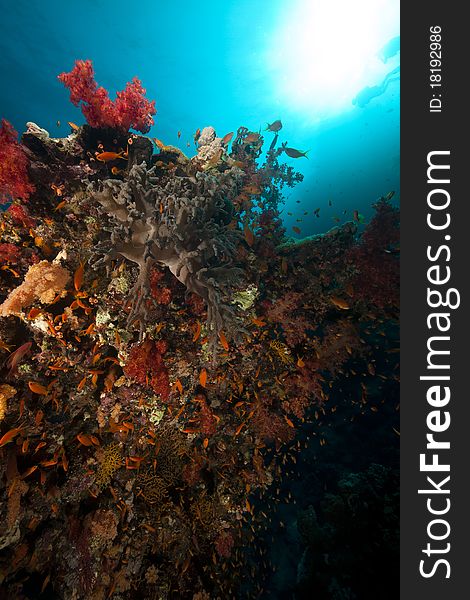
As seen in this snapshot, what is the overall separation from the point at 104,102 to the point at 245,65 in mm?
73910

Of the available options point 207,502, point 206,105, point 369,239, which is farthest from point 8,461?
point 206,105

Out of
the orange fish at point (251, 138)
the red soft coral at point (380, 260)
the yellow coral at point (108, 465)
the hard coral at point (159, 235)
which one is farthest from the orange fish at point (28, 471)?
the orange fish at point (251, 138)

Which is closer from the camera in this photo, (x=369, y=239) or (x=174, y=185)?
(x=174, y=185)

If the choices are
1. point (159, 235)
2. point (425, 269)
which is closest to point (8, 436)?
point (159, 235)

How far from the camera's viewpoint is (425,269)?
110 inches

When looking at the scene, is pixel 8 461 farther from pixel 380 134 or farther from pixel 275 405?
pixel 380 134

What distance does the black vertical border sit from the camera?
2.54 metres

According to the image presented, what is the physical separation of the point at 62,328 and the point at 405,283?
5.12m

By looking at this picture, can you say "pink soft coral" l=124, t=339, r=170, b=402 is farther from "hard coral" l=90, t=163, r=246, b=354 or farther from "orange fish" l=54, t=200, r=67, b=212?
"orange fish" l=54, t=200, r=67, b=212

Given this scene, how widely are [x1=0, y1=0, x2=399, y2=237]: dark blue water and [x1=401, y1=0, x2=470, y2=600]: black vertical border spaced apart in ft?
114

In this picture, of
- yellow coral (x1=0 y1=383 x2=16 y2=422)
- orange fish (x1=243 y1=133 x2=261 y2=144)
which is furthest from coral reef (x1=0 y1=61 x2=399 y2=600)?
orange fish (x1=243 y1=133 x2=261 y2=144)

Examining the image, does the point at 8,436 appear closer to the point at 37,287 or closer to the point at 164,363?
the point at 37,287

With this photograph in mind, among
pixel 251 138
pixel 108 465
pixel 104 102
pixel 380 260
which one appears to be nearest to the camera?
pixel 108 465

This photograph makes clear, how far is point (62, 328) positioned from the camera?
15.7 ft
